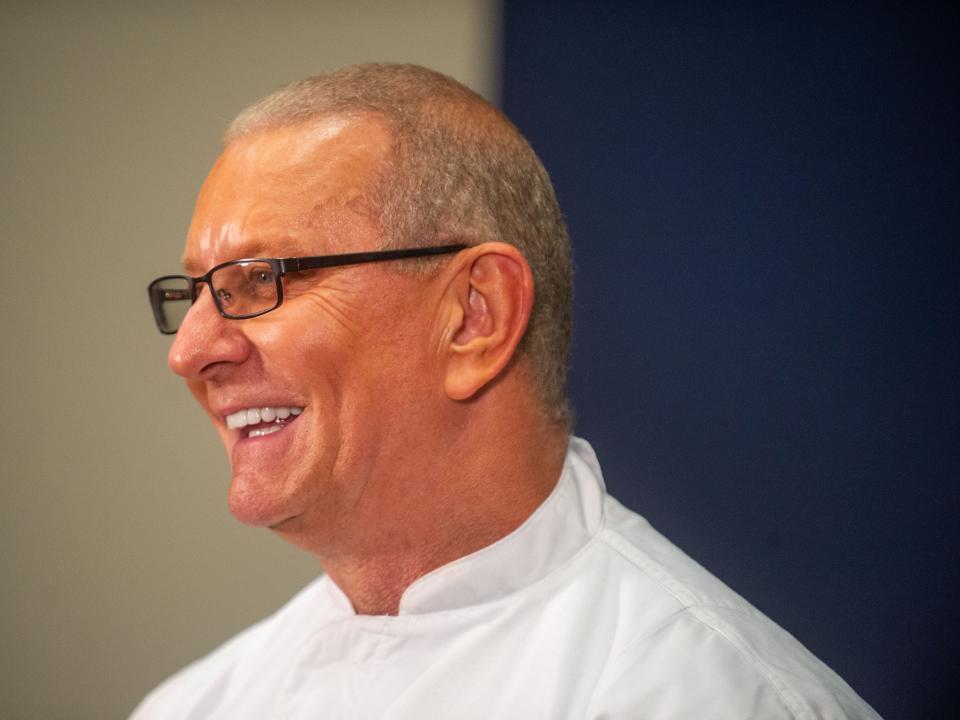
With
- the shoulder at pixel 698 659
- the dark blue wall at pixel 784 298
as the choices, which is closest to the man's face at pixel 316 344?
the shoulder at pixel 698 659

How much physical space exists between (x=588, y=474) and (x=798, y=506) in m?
0.53

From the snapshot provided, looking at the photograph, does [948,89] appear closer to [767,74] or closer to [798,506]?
[767,74]

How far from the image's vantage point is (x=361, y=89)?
1.23 meters

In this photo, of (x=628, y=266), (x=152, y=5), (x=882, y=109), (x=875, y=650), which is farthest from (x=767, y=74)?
(x=152, y=5)

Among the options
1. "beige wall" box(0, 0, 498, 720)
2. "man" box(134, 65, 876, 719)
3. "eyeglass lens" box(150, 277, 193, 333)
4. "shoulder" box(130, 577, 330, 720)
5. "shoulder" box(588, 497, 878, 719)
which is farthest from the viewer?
"beige wall" box(0, 0, 498, 720)

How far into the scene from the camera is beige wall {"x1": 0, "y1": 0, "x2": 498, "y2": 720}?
2180mm

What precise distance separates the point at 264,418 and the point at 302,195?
0.30 metres

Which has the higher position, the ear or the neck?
the ear

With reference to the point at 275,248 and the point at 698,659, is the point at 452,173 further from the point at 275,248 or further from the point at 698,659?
the point at 698,659

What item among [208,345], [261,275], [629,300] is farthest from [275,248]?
[629,300]

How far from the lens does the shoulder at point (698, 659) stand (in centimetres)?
98

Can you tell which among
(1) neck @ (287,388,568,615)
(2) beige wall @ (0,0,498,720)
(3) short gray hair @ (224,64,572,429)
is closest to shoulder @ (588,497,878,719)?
(1) neck @ (287,388,568,615)

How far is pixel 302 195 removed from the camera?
1.15 meters

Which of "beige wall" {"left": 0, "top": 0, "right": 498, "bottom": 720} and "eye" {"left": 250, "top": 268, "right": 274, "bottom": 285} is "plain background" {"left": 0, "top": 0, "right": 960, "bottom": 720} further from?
"eye" {"left": 250, "top": 268, "right": 274, "bottom": 285}
